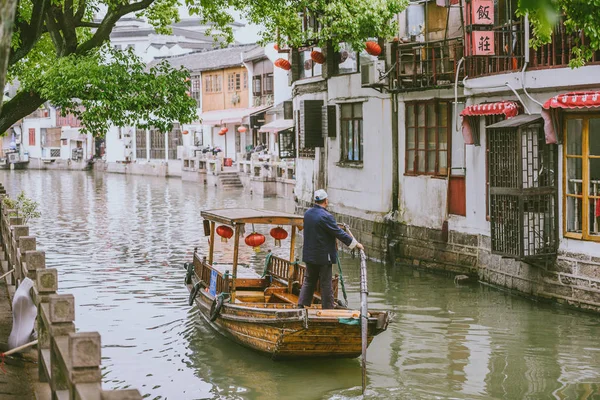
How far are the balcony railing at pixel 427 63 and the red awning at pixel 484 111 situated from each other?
4.74 ft

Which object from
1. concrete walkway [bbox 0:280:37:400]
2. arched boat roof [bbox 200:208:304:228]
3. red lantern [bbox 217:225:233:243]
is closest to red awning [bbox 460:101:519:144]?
arched boat roof [bbox 200:208:304:228]

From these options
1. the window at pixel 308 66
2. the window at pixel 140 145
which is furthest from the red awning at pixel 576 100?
the window at pixel 140 145

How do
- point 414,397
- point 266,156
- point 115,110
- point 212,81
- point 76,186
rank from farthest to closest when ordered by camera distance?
point 212,81 → point 76,186 → point 266,156 → point 115,110 → point 414,397

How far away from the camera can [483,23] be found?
16.6m

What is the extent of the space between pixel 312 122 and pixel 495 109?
9510 millimetres

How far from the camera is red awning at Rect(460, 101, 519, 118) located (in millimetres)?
16547

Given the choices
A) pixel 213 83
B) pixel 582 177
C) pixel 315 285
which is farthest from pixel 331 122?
pixel 213 83

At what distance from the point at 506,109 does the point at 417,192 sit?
192 inches

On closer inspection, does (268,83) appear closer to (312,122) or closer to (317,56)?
(312,122)

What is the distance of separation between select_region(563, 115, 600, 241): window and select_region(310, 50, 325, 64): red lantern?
36.1ft

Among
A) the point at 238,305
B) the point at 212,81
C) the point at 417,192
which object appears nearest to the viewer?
the point at 238,305

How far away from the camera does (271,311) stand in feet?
40.4

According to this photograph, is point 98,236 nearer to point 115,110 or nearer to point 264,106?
point 115,110

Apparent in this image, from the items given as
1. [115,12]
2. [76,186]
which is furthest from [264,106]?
[115,12]
